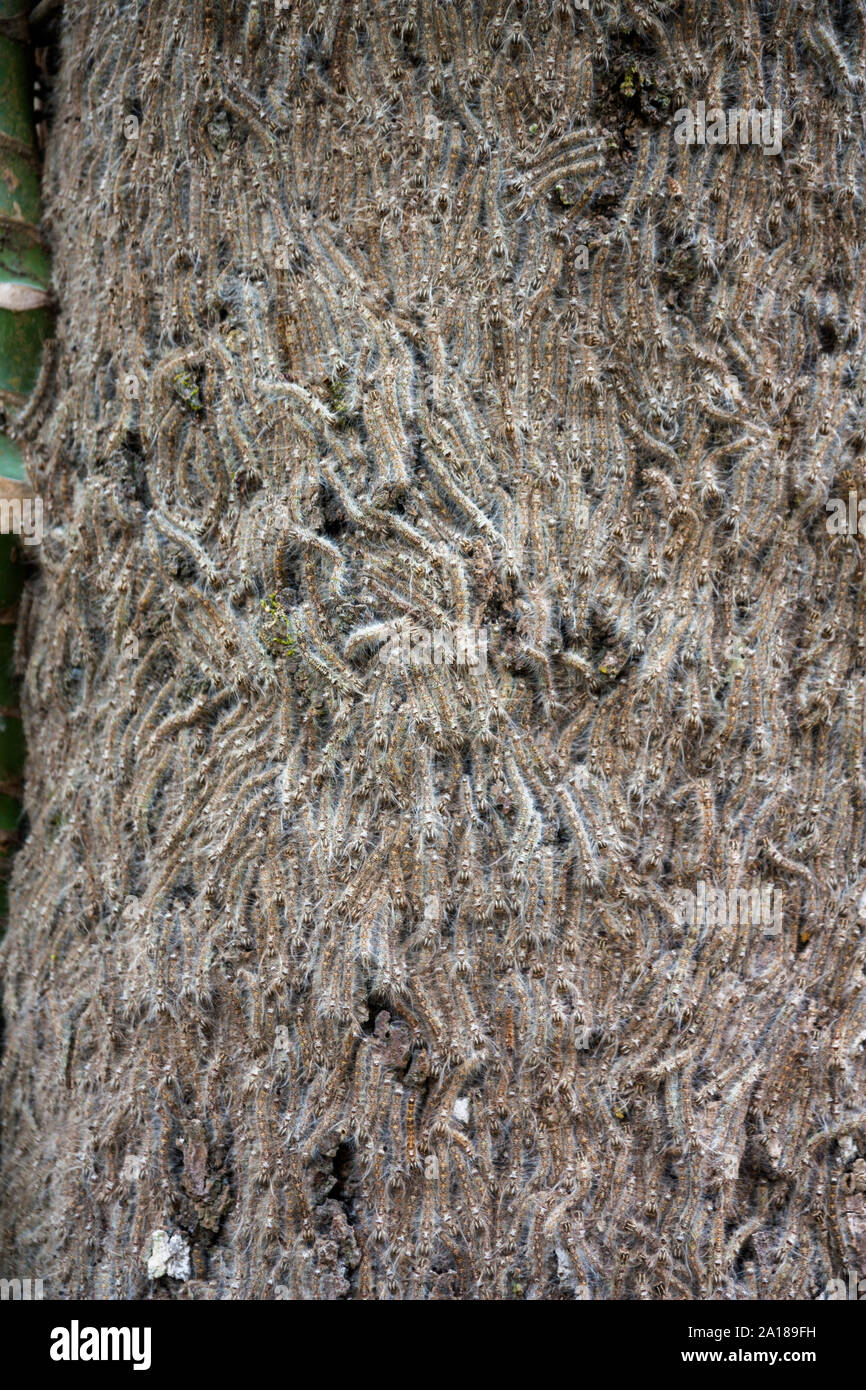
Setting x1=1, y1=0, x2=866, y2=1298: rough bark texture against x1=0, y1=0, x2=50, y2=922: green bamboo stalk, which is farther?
x1=0, y1=0, x2=50, y2=922: green bamboo stalk

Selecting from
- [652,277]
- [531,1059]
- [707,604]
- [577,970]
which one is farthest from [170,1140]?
[652,277]

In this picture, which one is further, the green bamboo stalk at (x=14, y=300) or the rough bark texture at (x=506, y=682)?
the green bamboo stalk at (x=14, y=300)

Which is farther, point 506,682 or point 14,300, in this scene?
point 14,300

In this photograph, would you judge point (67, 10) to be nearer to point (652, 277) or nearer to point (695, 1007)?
point (652, 277)

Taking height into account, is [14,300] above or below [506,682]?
above
